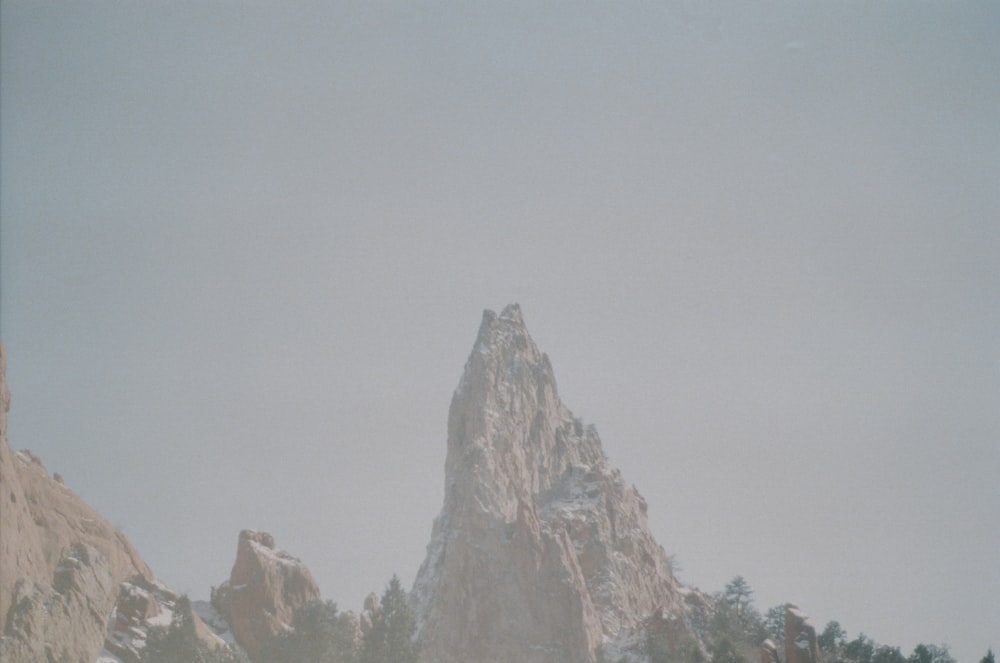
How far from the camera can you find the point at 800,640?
269ft

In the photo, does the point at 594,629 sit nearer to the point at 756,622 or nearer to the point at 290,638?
the point at 756,622

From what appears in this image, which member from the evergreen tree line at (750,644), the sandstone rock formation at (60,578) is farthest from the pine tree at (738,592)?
the sandstone rock formation at (60,578)

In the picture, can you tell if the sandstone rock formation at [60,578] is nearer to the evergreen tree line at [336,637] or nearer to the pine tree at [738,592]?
the evergreen tree line at [336,637]

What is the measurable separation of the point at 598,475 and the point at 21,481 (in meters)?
94.3

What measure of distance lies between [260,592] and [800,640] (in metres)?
42.6

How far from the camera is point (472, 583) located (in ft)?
416

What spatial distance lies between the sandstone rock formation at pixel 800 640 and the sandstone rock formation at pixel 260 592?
38081 mm

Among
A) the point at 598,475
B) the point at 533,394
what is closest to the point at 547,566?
the point at 598,475

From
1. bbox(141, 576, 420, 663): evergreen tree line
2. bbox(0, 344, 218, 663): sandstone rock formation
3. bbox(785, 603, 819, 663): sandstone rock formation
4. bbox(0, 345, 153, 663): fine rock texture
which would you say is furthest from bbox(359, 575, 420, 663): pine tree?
bbox(785, 603, 819, 663): sandstone rock formation

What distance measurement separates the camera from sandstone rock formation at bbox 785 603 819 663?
81438 mm

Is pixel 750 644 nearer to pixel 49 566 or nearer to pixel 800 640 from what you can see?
pixel 800 640

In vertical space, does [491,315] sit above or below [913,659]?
above

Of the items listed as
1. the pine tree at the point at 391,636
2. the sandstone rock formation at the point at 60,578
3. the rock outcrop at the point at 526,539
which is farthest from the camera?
the rock outcrop at the point at 526,539

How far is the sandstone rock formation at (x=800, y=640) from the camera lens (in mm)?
81438
